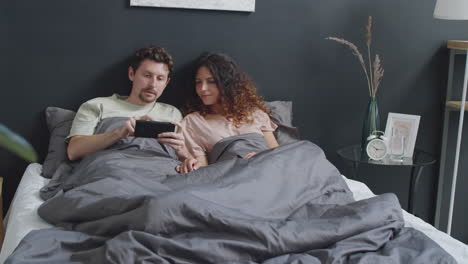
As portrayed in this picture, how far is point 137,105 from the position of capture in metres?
2.61

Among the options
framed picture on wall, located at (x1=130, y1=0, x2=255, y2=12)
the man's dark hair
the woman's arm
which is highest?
framed picture on wall, located at (x1=130, y1=0, x2=255, y2=12)

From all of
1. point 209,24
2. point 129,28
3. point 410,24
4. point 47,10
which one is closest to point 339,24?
point 410,24

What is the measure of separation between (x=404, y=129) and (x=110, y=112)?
4.92 ft

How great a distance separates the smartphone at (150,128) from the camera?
225cm

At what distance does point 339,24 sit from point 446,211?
4.14 ft

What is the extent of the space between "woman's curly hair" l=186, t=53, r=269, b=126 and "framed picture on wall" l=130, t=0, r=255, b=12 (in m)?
0.24

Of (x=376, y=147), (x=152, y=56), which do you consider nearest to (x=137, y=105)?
(x=152, y=56)

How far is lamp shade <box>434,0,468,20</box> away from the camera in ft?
8.66

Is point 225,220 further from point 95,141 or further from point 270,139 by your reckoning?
point 270,139

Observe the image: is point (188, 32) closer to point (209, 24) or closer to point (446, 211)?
point (209, 24)

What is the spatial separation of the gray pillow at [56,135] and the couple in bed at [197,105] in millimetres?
70

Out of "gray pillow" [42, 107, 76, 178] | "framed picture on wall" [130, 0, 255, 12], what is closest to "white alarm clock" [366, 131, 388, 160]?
"framed picture on wall" [130, 0, 255, 12]

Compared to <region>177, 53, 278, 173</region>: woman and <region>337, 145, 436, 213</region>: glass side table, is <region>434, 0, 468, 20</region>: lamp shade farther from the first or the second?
<region>177, 53, 278, 173</region>: woman

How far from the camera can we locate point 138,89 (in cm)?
258
